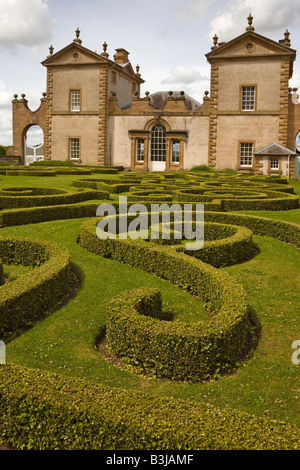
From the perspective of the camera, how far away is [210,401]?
18.9 ft

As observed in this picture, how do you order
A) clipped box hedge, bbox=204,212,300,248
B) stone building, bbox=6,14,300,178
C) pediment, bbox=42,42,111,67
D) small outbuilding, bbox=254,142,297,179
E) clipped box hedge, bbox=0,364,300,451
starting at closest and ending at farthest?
clipped box hedge, bbox=0,364,300,451
clipped box hedge, bbox=204,212,300,248
small outbuilding, bbox=254,142,297,179
stone building, bbox=6,14,300,178
pediment, bbox=42,42,111,67

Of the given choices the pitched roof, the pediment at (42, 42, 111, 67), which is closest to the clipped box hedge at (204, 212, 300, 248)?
the pitched roof

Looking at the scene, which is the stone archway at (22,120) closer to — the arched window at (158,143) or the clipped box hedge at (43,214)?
the arched window at (158,143)

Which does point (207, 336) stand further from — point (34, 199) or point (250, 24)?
point (250, 24)

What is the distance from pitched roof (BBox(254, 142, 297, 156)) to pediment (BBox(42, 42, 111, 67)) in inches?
625

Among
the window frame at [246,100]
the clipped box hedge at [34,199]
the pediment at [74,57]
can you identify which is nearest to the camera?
the clipped box hedge at [34,199]

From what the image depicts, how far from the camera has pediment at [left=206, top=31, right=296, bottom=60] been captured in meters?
35.0

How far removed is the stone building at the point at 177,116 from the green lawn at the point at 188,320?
26.7m

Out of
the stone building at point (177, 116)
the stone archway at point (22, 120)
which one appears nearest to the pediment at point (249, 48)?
the stone building at point (177, 116)

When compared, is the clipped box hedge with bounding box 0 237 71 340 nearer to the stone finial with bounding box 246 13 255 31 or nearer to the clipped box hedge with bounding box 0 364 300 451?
the clipped box hedge with bounding box 0 364 300 451

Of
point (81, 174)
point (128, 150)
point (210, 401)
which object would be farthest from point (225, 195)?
point (128, 150)

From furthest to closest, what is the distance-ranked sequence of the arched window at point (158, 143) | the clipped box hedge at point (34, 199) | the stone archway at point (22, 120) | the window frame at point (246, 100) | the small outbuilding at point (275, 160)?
the stone archway at point (22, 120) → the arched window at point (158, 143) → the window frame at point (246, 100) → the small outbuilding at point (275, 160) → the clipped box hedge at point (34, 199)

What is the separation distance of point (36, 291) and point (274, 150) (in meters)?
30.5

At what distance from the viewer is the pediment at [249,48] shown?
3500 cm
